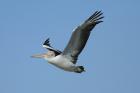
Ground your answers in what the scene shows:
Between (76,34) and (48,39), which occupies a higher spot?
(48,39)

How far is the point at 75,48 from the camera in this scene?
3044 centimetres

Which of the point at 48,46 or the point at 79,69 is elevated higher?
the point at 48,46

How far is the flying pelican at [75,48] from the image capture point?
2956 cm

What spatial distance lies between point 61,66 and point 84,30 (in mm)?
1880

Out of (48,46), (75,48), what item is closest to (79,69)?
(75,48)

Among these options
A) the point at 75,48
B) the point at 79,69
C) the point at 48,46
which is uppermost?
the point at 48,46

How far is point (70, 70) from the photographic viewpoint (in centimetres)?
3028

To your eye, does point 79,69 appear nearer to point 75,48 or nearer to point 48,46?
point 75,48

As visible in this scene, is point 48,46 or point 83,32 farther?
point 48,46

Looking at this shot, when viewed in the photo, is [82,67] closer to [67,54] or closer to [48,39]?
[67,54]

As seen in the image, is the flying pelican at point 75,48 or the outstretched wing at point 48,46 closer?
the flying pelican at point 75,48

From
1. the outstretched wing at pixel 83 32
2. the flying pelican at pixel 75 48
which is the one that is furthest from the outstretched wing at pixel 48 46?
the outstretched wing at pixel 83 32

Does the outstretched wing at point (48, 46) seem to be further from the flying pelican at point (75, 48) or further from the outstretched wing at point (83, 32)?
the outstretched wing at point (83, 32)

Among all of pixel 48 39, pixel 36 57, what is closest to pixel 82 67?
pixel 36 57
